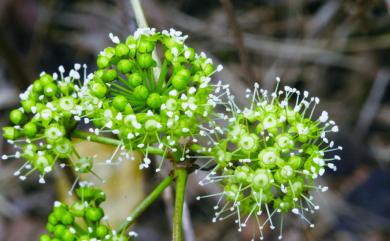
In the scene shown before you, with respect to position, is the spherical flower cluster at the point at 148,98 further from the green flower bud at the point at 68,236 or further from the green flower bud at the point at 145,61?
the green flower bud at the point at 68,236

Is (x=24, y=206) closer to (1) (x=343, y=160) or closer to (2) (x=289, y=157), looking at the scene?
(1) (x=343, y=160)

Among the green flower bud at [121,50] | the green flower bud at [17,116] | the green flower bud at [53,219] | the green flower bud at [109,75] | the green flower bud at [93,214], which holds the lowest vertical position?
the green flower bud at [53,219]

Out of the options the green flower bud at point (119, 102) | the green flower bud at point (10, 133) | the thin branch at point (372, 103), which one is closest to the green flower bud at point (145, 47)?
the green flower bud at point (119, 102)

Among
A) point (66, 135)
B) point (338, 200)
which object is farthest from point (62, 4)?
point (66, 135)

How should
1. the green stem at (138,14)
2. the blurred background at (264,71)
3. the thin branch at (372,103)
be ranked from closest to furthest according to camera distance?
the green stem at (138,14) → the blurred background at (264,71) → the thin branch at (372,103)

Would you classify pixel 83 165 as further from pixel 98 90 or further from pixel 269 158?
pixel 269 158

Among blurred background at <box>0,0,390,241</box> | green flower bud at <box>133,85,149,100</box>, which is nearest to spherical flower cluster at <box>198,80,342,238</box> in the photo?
green flower bud at <box>133,85,149,100</box>

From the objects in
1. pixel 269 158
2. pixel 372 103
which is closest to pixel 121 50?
pixel 269 158
